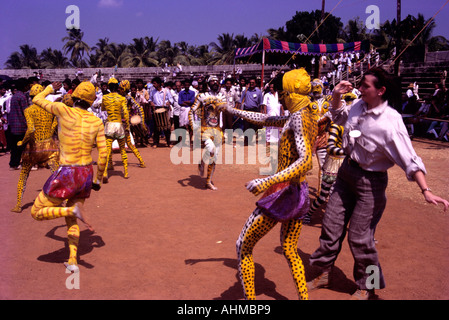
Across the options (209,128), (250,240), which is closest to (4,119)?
(209,128)

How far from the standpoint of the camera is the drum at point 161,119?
1312 centimetres

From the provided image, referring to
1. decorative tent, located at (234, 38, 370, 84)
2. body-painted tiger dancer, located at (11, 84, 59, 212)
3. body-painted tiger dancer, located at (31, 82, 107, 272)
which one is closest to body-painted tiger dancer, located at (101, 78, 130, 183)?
body-painted tiger dancer, located at (11, 84, 59, 212)

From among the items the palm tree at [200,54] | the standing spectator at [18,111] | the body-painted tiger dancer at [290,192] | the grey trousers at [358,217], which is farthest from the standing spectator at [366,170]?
the palm tree at [200,54]

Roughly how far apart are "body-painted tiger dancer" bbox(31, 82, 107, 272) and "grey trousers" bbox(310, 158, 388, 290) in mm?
2546

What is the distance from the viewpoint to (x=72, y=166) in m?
4.25

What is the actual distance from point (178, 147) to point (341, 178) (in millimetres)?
9959

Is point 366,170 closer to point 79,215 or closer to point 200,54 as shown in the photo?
point 79,215

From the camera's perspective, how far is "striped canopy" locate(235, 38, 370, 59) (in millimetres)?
14172

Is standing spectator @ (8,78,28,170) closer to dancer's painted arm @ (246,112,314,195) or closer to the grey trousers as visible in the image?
dancer's painted arm @ (246,112,314,195)

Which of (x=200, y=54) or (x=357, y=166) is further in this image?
(x=200, y=54)

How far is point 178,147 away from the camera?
13.2 m

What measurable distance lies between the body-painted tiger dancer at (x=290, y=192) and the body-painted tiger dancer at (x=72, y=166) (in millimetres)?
1898

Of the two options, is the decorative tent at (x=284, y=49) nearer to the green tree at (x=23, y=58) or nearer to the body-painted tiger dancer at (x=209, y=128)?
the body-painted tiger dancer at (x=209, y=128)

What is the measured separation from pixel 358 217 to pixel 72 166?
3021mm
